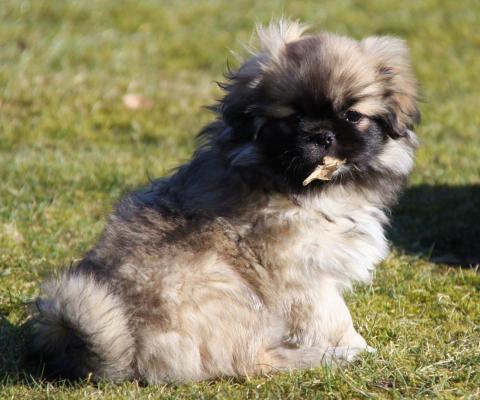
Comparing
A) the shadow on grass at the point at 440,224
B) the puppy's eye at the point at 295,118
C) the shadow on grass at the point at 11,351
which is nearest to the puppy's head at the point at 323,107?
the puppy's eye at the point at 295,118

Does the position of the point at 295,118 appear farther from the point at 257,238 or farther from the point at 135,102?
the point at 135,102

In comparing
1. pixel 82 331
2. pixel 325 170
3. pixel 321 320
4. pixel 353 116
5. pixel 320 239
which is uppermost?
pixel 353 116

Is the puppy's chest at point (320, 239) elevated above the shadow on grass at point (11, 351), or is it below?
above

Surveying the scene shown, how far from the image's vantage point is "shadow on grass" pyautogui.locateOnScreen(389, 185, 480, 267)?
5461 millimetres

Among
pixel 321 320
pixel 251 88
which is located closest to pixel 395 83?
pixel 251 88

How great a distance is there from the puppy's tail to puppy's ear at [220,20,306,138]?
94 centimetres

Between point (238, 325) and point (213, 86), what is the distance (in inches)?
206

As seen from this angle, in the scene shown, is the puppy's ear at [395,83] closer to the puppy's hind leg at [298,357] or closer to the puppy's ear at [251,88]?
the puppy's ear at [251,88]

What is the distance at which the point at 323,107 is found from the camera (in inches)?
144

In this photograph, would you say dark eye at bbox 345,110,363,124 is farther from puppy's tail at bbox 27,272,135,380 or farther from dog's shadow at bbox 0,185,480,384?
dog's shadow at bbox 0,185,480,384

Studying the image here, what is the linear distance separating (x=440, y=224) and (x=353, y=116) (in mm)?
2389

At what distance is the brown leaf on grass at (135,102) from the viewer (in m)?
7.87

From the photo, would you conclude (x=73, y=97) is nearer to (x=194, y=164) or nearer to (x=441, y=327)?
(x=194, y=164)

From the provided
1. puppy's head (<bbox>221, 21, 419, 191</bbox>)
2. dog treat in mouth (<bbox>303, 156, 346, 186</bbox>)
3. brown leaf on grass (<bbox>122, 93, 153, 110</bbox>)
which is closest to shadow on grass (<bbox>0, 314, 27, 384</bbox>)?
puppy's head (<bbox>221, 21, 419, 191</bbox>)
